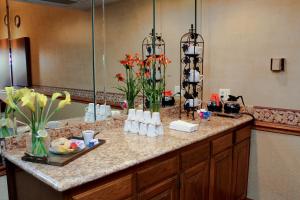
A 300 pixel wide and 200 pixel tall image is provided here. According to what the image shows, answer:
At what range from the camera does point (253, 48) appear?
8.29 feet

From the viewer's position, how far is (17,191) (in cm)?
159

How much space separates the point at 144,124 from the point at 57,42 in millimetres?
872

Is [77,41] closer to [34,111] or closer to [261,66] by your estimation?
[34,111]

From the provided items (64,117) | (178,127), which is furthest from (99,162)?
(178,127)

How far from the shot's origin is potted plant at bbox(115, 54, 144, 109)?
2.29 meters

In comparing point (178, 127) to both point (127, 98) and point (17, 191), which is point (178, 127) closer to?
point (127, 98)

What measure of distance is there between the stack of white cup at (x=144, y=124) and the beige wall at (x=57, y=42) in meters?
0.42

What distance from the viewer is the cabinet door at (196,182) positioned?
1882 mm

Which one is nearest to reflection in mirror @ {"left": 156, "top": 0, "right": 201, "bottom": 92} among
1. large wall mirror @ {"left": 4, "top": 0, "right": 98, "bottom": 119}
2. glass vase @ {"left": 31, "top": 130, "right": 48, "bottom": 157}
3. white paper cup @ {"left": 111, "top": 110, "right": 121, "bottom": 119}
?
white paper cup @ {"left": 111, "top": 110, "right": 121, "bottom": 119}

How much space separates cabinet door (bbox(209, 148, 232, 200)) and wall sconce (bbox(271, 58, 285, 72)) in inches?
33.1

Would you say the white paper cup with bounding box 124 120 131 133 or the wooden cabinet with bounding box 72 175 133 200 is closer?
the wooden cabinet with bounding box 72 175 133 200

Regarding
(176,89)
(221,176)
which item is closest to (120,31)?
(176,89)

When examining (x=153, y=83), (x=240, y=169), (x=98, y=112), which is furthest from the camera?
(x=240, y=169)

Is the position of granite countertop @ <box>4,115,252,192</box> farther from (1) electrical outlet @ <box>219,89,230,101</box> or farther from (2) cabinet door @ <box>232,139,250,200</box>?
(1) electrical outlet @ <box>219,89,230,101</box>
